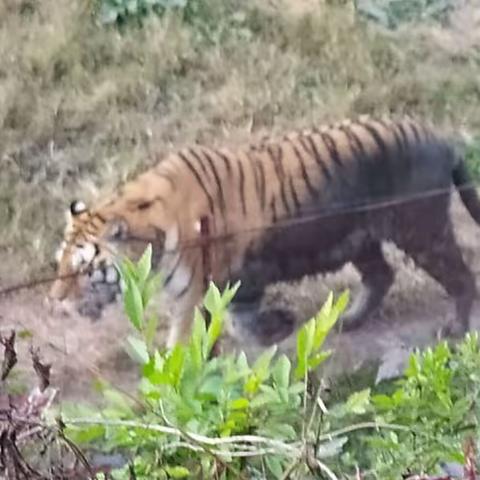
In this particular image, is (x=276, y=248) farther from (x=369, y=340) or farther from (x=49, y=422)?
(x=49, y=422)

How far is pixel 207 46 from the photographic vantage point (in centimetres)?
141

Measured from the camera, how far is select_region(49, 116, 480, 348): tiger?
1392 mm

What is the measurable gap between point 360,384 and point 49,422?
0.82m

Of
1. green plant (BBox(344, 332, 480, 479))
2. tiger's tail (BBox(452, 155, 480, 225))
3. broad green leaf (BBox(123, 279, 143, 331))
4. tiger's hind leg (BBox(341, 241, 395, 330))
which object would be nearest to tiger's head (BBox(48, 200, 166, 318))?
tiger's hind leg (BBox(341, 241, 395, 330))

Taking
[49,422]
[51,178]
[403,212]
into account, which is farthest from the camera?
[403,212]

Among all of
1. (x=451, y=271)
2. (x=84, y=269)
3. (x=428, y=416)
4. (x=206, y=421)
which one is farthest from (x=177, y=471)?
(x=451, y=271)

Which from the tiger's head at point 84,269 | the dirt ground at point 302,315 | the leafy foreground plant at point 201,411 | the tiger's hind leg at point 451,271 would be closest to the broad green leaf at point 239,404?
the leafy foreground plant at point 201,411

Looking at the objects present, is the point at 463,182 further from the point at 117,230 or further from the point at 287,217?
the point at 117,230

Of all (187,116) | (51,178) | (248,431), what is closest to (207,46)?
(187,116)

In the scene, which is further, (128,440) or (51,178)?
(51,178)

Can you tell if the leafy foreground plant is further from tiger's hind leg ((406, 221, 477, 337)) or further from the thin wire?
tiger's hind leg ((406, 221, 477, 337))

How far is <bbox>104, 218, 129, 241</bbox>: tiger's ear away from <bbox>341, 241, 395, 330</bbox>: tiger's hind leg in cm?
28

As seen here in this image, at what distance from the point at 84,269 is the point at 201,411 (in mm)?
702

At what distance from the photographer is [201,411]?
693mm
